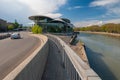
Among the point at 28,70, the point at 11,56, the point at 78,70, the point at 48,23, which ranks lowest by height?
the point at 11,56

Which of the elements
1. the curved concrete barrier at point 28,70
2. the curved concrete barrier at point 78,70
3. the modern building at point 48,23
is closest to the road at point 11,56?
the curved concrete barrier at point 28,70

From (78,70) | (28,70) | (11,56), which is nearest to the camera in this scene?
(78,70)

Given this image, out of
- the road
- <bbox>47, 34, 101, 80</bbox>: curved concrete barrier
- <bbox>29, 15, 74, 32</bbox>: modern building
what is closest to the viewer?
<bbox>47, 34, 101, 80</bbox>: curved concrete barrier

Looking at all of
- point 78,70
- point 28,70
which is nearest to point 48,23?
point 28,70

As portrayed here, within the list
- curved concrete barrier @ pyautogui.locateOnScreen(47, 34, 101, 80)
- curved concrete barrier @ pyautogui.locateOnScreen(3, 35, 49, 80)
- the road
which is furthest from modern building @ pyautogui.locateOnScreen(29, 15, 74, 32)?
curved concrete barrier @ pyautogui.locateOnScreen(47, 34, 101, 80)

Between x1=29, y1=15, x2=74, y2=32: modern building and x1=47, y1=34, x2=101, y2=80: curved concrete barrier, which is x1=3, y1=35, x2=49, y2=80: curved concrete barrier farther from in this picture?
x1=29, y1=15, x2=74, y2=32: modern building

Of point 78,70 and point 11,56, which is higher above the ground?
point 78,70

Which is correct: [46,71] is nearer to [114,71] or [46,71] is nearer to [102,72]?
[102,72]

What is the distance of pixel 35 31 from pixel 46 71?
5782cm

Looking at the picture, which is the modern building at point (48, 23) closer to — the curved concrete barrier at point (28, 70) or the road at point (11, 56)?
the road at point (11, 56)

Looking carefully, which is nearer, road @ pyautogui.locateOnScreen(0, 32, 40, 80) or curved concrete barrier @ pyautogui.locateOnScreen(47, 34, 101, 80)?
curved concrete barrier @ pyautogui.locateOnScreen(47, 34, 101, 80)

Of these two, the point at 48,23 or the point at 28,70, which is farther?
the point at 48,23

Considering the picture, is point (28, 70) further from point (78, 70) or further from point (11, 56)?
point (11, 56)

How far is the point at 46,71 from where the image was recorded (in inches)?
457
